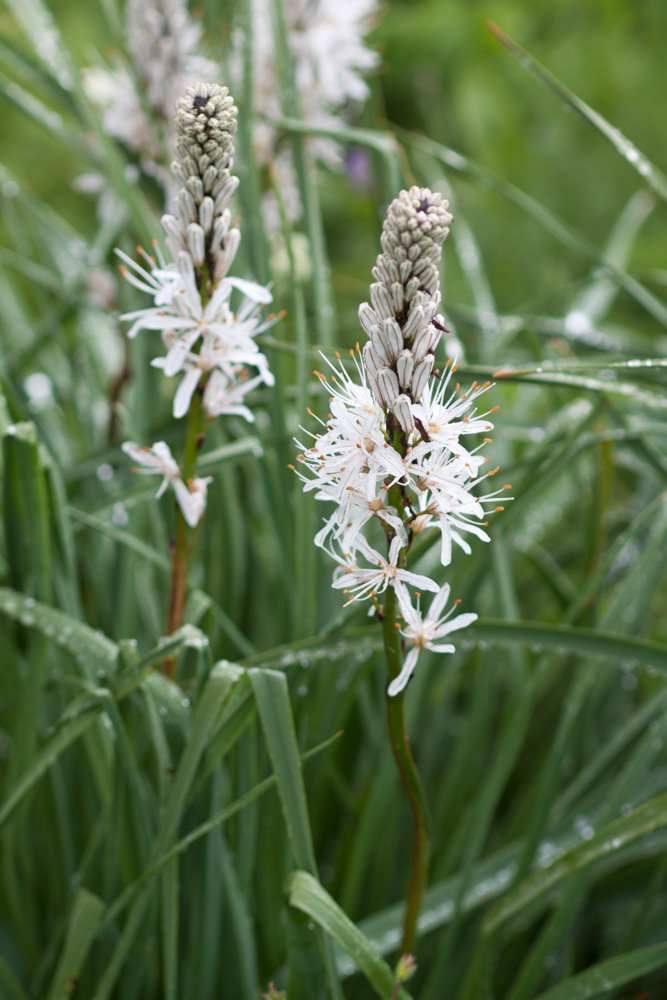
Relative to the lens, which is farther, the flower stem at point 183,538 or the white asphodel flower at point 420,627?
the flower stem at point 183,538

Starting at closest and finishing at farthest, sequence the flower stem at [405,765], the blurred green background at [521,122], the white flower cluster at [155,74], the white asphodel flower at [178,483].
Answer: the flower stem at [405,765], the white asphodel flower at [178,483], the white flower cluster at [155,74], the blurred green background at [521,122]

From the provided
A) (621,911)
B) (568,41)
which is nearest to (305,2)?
(621,911)

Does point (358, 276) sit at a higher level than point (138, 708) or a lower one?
higher

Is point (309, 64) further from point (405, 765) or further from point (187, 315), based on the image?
point (405, 765)

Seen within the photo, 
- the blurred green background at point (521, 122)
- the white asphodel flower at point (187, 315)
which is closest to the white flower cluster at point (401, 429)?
the white asphodel flower at point (187, 315)

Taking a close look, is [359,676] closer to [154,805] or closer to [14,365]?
[154,805]

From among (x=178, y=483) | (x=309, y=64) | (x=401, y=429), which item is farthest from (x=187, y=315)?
(x=309, y=64)

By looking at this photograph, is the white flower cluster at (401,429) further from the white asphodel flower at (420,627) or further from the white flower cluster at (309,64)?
the white flower cluster at (309,64)
